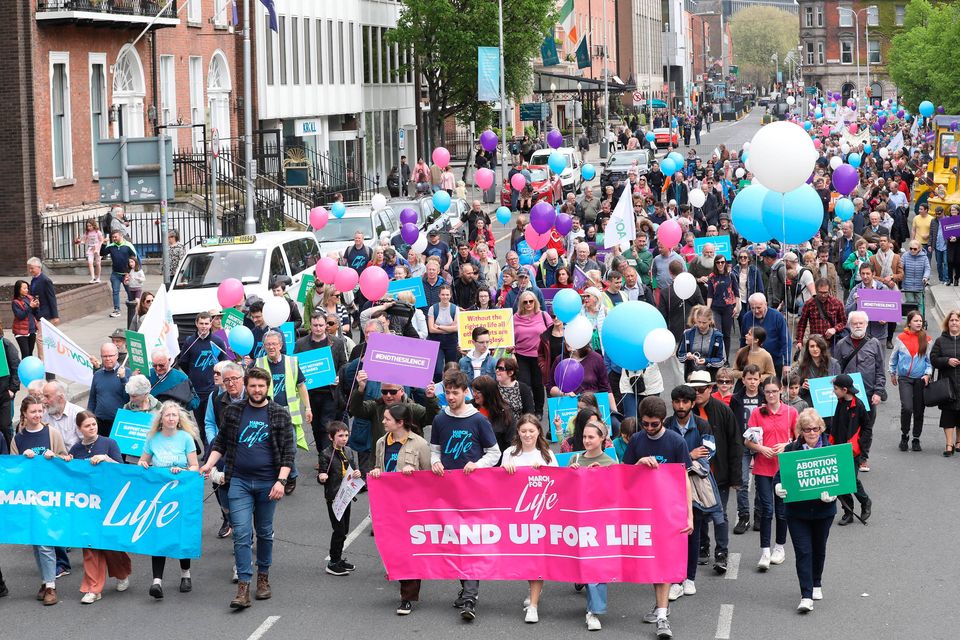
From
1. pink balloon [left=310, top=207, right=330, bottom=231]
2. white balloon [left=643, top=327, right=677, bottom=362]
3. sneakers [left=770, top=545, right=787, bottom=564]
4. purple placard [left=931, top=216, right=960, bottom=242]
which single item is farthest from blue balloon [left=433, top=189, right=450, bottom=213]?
sneakers [left=770, top=545, right=787, bottom=564]

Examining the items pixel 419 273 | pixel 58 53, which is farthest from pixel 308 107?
pixel 419 273

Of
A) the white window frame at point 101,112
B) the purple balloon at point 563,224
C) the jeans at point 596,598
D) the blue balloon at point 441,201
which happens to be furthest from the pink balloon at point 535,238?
the white window frame at point 101,112

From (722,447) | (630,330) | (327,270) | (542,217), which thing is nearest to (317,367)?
(630,330)

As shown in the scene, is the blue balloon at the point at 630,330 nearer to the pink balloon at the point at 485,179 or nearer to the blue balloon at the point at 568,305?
the blue balloon at the point at 568,305

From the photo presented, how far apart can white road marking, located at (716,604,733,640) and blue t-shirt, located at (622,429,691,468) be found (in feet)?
3.46

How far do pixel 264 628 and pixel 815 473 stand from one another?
3820 mm

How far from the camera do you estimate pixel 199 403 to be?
47.4 ft

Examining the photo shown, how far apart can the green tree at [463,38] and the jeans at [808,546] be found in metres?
45.2

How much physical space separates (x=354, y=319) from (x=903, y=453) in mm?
8598

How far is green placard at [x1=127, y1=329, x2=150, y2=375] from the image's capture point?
13891mm

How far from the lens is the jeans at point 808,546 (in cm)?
1048

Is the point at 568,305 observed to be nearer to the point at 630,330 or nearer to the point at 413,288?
the point at 630,330

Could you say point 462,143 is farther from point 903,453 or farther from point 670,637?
point 670,637

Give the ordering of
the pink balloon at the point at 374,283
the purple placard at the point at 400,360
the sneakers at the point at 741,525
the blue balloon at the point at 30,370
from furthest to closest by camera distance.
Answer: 1. the pink balloon at the point at 374,283
2. the blue balloon at the point at 30,370
3. the purple placard at the point at 400,360
4. the sneakers at the point at 741,525
